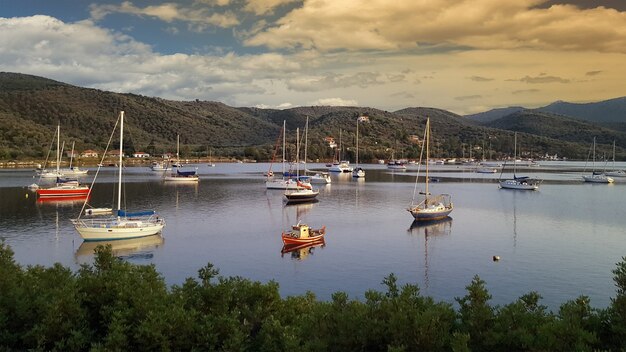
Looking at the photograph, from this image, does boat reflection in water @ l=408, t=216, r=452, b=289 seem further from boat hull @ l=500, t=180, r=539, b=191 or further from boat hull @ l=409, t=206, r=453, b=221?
boat hull @ l=500, t=180, r=539, b=191

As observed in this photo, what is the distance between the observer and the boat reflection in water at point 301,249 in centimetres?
3619

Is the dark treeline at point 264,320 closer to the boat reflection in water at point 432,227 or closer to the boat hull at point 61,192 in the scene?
the boat reflection in water at point 432,227

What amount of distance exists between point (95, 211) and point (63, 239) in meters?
11.4

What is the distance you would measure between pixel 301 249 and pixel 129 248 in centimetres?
1313

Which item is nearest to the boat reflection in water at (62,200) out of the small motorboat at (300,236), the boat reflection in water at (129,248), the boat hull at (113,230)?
the boat hull at (113,230)

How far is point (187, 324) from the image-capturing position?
11.4m

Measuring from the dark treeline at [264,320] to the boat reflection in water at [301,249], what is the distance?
2256 centimetres

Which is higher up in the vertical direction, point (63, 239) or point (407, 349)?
point (407, 349)

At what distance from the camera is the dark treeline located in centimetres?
1028

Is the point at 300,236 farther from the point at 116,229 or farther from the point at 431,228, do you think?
the point at 431,228

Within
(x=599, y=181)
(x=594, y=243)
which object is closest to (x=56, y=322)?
(x=594, y=243)

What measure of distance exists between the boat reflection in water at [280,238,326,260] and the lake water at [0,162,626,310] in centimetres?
30

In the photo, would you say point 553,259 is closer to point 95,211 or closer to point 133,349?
point 133,349

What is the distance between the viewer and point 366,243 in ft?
135
